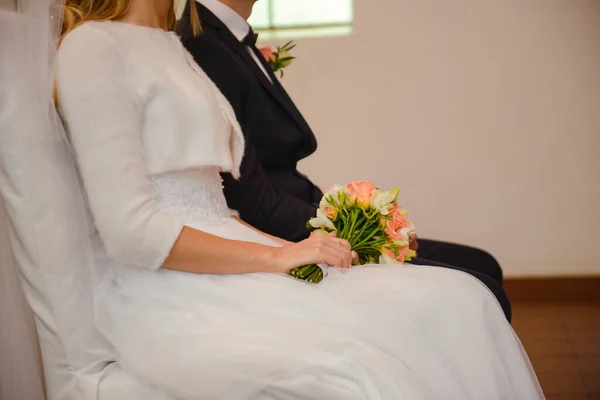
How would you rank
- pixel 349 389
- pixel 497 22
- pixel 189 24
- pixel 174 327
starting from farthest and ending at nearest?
pixel 497 22 → pixel 189 24 → pixel 174 327 → pixel 349 389

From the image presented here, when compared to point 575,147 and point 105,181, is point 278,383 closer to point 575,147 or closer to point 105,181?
point 105,181

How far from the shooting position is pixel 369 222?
1466mm

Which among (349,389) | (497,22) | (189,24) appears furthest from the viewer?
(497,22)

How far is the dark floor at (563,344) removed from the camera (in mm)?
2527

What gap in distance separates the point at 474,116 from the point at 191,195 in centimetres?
213

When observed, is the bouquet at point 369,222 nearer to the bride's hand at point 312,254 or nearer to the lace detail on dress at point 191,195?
the bride's hand at point 312,254

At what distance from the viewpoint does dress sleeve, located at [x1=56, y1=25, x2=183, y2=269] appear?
120cm

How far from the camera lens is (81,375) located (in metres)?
1.26

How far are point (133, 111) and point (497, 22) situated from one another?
2340 mm

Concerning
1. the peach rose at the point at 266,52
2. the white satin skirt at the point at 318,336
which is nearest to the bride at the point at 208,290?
the white satin skirt at the point at 318,336

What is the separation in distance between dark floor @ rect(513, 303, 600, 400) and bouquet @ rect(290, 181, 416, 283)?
1.31 m

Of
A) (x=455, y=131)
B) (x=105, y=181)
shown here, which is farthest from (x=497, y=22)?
(x=105, y=181)

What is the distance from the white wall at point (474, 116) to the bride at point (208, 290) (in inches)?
76.1

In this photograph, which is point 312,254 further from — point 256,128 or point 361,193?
point 256,128
